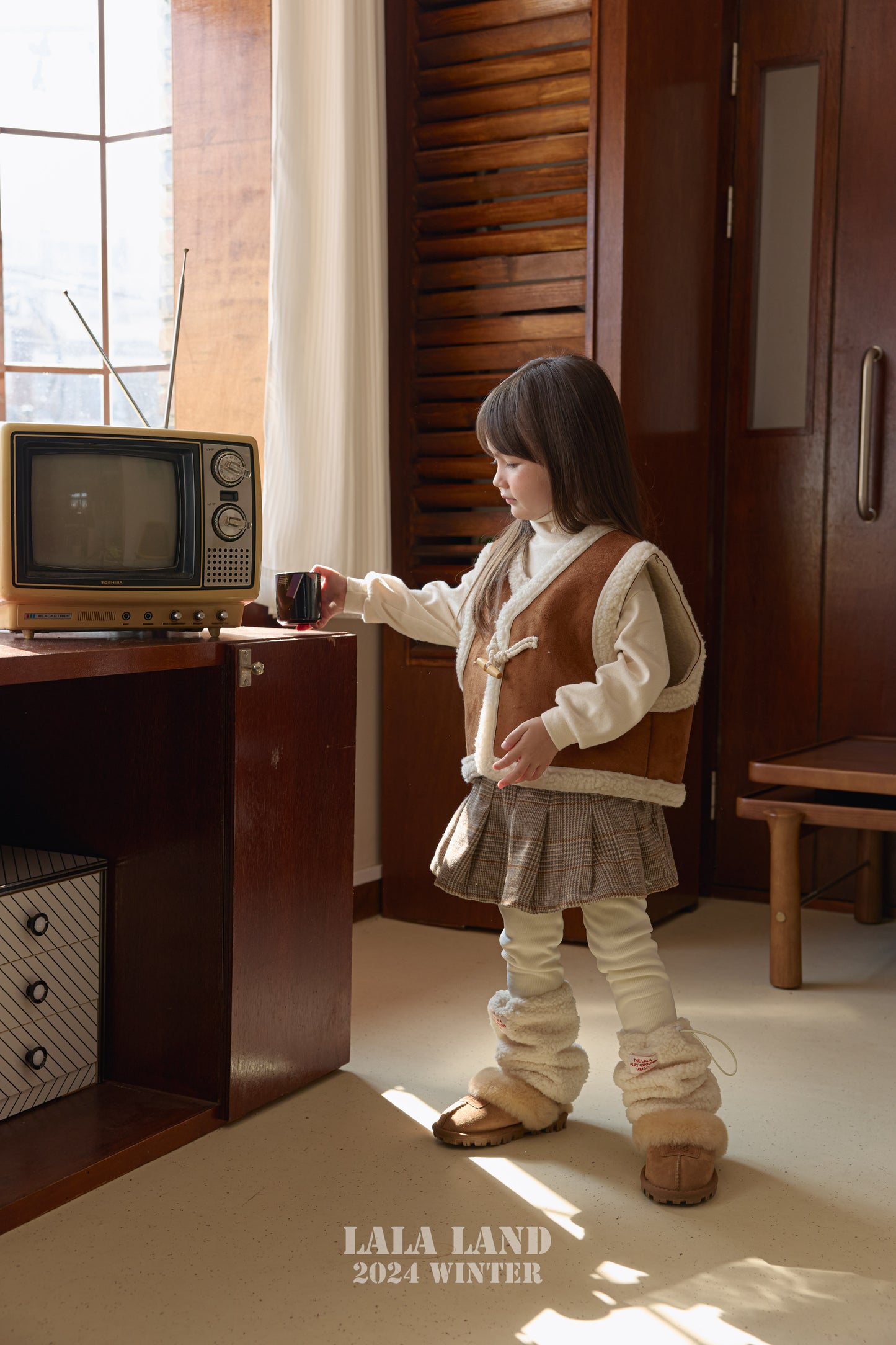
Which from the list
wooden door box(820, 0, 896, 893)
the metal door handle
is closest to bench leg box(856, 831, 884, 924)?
wooden door box(820, 0, 896, 893)

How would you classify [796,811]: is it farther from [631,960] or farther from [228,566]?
[228,566]

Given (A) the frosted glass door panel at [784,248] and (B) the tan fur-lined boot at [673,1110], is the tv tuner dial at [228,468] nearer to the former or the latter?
(B) the tan fur-lined boot at [673,1110]

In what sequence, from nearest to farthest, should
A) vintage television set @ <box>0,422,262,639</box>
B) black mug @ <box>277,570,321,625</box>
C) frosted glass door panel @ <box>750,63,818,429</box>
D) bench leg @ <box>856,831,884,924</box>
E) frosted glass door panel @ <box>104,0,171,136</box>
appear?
vintage television set @ <box>0,422,262,639</box>
black mug @ <box>277,570,321,625</box>
frosted glass door panel @ <box>104,0,171,136</box>
bench leg @ <box>856,831,884,924</box>
frosted glass door panel @ <box>750,63,818,429</box>

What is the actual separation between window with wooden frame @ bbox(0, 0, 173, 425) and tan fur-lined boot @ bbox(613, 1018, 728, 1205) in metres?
1.51

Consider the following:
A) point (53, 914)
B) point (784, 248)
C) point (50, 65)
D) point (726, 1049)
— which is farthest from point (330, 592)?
point (784, 248)

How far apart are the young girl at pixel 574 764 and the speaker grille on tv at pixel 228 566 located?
28 centimetres

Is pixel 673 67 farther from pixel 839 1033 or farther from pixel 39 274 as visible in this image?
pixel 839 1033

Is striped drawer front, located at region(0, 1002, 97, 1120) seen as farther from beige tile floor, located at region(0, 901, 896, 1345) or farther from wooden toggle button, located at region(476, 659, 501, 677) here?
wooden toggle button, located at region(476, 659, 501, 677)

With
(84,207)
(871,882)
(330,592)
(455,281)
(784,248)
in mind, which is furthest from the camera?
(784,248)

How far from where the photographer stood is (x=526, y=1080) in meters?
1.61

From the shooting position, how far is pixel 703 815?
2883 millimetres

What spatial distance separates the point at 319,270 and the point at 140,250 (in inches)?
14.4

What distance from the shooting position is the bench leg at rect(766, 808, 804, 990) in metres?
2.24

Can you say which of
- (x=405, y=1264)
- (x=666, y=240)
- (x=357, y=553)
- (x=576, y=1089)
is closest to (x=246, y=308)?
(x=357, y=553)
